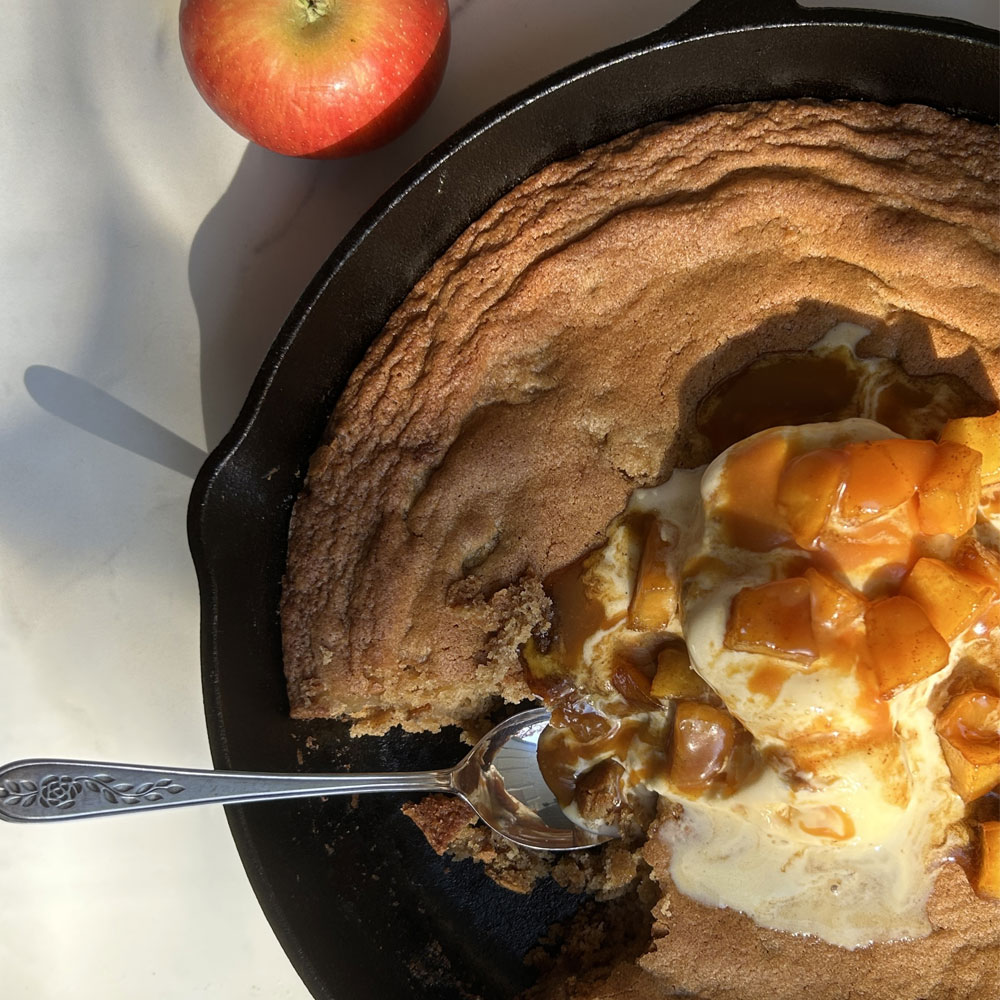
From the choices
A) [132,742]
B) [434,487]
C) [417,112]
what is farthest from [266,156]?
[132,742]

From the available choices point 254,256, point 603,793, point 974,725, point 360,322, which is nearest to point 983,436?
point 974,725

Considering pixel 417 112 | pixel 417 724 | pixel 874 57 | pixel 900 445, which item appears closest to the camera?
pixel 900 445

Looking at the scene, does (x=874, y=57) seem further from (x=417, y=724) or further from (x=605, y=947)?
(x=605, y=947)

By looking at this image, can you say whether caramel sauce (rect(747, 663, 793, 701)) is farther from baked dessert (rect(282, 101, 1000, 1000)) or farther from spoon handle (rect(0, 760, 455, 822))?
spoon handle (rect(0, 760, 455, 822))

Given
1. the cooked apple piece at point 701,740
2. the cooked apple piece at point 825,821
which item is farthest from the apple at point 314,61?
the cooked apple piece at point 825,821

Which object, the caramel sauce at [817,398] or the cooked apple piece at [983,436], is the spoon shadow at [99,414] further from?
the cooked apple piece at [983,436]

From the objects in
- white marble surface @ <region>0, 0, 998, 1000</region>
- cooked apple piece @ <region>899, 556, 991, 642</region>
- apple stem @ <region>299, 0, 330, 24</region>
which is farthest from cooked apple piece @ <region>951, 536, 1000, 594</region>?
apple stem @ <region>299, 0, 330, 24</region>
